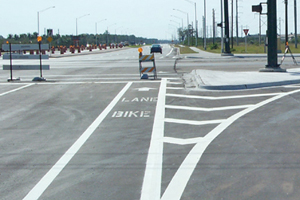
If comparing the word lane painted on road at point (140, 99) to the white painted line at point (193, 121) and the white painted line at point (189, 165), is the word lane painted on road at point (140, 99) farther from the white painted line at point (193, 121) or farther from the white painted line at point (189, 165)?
the white painted line at point (189, 165)

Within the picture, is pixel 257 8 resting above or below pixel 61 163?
above

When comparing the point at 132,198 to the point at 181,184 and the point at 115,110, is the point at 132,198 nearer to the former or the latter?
the point at 181,184

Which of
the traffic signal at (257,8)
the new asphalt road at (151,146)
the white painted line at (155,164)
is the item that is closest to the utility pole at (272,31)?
the traffic signal at (257,8)

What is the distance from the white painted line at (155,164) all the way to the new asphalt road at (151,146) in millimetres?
14

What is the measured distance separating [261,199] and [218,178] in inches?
37.3

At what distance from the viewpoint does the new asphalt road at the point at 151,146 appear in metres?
6.28

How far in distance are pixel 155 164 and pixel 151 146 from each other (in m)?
1.22

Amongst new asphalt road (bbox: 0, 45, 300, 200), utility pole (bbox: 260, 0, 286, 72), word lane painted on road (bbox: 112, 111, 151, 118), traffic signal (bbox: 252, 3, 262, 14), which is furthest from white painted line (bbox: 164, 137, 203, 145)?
traffic signal (bbox: 252, 3, 262, 14)

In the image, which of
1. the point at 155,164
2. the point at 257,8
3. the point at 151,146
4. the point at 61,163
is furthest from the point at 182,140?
the point at 257,8

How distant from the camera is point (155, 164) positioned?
7.41m

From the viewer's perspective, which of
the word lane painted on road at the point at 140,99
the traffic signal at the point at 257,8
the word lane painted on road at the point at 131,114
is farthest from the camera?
the traffic signal at the point at 257,8

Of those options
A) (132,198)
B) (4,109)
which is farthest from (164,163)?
(4,109)

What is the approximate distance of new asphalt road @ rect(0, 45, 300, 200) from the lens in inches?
247

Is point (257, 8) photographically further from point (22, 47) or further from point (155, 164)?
point (155, 164)
